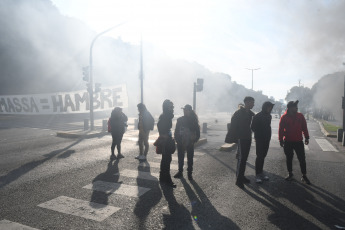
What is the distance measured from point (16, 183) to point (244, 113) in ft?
14.7

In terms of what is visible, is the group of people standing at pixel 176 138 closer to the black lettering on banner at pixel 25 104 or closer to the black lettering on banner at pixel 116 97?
the black lettering on banner at pixel 116 97

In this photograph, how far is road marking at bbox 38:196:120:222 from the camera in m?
3.56

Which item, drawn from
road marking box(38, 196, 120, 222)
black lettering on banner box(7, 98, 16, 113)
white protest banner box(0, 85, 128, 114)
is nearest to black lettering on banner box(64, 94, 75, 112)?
white protest banner box(0, 85, 128, 114)

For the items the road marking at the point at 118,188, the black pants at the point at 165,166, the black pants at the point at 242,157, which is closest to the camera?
the road marking at the point at 118,188

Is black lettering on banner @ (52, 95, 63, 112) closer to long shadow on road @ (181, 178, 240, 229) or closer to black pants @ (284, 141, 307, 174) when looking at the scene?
long shadow on road @ (181, 178, 240, 229)

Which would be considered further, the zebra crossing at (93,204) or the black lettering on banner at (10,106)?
the black lettering on banner at (10,106)

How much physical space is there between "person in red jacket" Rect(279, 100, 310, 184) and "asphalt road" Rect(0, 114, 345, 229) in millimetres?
416

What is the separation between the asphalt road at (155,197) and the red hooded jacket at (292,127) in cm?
89

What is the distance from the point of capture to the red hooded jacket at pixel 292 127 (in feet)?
17.3

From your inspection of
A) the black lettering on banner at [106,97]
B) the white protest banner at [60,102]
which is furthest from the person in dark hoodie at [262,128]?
the black lettering on banner at [106,97]

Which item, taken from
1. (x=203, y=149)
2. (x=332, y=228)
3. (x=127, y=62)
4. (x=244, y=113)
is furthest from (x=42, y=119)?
(x=127, y=62)

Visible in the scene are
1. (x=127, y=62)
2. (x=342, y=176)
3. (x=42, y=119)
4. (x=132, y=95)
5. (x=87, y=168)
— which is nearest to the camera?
(x=342, y=176)

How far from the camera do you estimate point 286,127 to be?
17.6ft

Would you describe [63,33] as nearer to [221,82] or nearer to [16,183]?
[16,183]
